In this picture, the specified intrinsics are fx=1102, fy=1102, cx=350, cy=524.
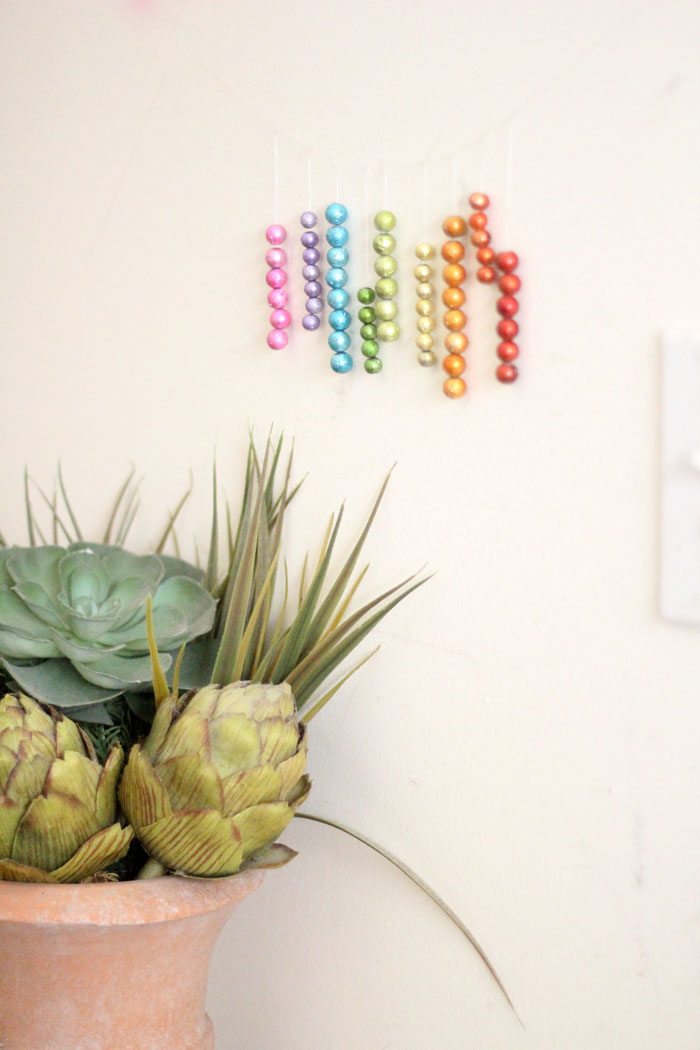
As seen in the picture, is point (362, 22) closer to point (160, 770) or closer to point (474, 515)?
point (474, 515)

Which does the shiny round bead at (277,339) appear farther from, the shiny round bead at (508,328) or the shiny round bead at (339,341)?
the shiny round bead at (508,328)

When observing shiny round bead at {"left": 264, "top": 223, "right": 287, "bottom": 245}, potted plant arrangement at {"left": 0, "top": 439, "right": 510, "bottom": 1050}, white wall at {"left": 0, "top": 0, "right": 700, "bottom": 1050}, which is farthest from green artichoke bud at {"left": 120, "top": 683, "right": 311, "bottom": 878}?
shiny round bead at {"left": 264, "top": 223, "right": 287, "bottom": 245}

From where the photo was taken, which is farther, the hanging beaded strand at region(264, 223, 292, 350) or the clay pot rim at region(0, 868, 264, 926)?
the hanging beaded strand at region(264, 223, 292, 350)

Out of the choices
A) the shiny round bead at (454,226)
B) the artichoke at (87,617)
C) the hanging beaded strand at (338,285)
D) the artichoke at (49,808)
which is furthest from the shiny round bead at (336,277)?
the artichoke at (49,808)

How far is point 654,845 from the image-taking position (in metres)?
0.78

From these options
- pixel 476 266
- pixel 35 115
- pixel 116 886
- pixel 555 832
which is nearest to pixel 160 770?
pixel 116 886

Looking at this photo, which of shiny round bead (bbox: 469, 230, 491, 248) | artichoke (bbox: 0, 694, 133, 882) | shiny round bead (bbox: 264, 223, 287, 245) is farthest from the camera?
shiny round bead (bbox: 264, 223, 287, 245)

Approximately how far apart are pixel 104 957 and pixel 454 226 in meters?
0.58

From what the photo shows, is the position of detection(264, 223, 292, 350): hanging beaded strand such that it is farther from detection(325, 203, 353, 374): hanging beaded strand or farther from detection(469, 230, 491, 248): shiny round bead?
detection(469, 230, 491, 248): shiny round bead

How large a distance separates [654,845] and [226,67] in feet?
2.39

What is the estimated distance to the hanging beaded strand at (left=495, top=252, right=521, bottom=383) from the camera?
80 centimetres

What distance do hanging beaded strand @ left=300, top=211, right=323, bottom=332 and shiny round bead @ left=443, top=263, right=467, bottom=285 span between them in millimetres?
129

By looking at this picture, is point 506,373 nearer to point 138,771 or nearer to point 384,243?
point 384,243

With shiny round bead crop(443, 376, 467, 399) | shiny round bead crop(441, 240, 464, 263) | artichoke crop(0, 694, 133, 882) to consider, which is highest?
shiny round bead crop(441, 240, 464, 263)
